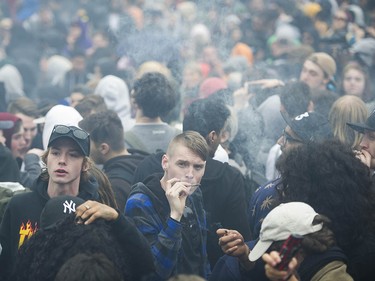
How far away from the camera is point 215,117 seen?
22.5ft

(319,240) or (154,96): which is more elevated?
(154,96)

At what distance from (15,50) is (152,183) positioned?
Result: 12.5m

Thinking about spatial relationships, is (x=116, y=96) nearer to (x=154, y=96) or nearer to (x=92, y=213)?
(x=154, y=96)

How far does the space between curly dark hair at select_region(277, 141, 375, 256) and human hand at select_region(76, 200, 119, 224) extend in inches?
44.1

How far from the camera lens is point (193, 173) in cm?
579

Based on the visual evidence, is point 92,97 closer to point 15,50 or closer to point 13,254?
point 13,254

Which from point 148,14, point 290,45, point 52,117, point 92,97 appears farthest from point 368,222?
point 148,14

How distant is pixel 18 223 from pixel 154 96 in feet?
9.54

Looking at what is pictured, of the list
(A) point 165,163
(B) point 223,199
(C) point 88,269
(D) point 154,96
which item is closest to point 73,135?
(A) point 165,163

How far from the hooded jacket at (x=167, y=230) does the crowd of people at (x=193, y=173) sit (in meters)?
0.01

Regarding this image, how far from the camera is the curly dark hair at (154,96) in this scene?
7.84 m

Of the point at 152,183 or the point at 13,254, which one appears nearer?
the point at 13,254

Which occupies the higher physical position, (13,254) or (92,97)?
(92,97)

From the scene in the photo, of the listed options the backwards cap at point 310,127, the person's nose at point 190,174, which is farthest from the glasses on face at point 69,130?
the backwards cap at point 310,127
